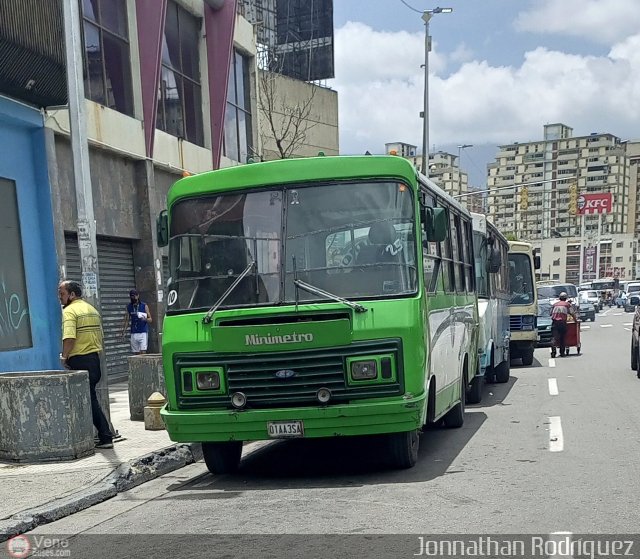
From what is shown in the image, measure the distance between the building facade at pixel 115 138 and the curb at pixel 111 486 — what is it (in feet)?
8.98

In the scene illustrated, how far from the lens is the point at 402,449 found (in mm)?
7203

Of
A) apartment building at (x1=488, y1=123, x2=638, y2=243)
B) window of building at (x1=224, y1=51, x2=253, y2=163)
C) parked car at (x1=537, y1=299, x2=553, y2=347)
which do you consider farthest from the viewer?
apartment building at (x1=488, y1=123, x2=638, y2=243)

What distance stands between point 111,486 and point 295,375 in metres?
2.03

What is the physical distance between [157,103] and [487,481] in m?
13.8

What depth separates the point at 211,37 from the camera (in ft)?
71.3

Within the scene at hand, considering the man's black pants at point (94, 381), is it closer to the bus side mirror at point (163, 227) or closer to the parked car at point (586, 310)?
the bus side mirror at point (163, 227)

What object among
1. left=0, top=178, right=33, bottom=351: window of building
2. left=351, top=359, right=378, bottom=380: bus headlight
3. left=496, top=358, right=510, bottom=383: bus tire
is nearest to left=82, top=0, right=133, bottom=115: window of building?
left=0, top=178, right=33, bottom=351: window of building

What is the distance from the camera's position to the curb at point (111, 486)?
6.05 metres

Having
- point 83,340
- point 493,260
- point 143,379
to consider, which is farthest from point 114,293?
point 83,340

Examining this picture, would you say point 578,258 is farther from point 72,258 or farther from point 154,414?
point 154,414

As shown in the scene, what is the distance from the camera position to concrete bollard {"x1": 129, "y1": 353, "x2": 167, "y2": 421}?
35.1 feet

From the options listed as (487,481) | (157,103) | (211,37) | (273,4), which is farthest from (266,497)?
(273,4)

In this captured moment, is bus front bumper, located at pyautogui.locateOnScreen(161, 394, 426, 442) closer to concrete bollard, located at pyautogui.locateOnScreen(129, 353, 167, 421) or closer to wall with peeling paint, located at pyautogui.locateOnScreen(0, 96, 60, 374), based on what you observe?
concrete bollard, located at pyautogui.locateOnScreen(129, 353, 167, 421)

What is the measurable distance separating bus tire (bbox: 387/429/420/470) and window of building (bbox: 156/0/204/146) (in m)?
13.6
